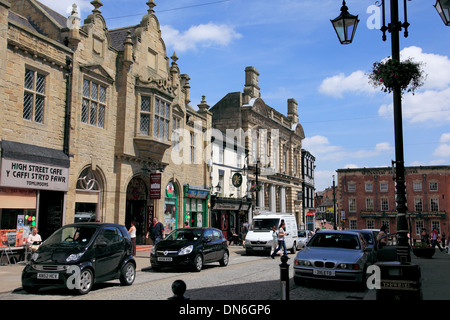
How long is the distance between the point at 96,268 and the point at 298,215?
43655 mm

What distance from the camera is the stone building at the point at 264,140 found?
38.8 metres

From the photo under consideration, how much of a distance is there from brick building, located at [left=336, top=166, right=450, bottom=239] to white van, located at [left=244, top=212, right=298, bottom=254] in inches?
1387

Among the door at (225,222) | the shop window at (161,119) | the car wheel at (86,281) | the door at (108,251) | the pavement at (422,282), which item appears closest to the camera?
the pavement at (422,282)

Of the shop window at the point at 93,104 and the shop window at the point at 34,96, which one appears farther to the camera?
the shop window at the point at 93,104

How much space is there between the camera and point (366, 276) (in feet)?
35.2

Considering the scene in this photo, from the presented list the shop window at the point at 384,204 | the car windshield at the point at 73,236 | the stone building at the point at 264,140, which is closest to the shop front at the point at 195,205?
the stone building at the point at 264,140

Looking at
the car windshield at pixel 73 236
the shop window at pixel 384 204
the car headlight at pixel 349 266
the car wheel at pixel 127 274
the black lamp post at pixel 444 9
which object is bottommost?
the car wheel at pixel 127 274

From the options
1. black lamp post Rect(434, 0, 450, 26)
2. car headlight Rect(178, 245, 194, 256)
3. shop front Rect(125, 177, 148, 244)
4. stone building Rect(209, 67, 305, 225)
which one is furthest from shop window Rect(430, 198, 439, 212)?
black lamp post Rect(434, 0, 450, 26)

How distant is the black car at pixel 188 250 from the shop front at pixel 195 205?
410 inches

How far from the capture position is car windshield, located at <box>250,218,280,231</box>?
2316 cm

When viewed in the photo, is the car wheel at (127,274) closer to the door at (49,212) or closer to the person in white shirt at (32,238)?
the person in white shirt at (32,238)

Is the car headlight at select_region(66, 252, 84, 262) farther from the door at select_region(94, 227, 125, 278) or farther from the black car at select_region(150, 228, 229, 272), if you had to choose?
the black car at select_region(150, 228, 229, 272)

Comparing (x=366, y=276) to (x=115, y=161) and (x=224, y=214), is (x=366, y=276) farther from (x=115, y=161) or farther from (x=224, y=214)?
(x=224, y=214)

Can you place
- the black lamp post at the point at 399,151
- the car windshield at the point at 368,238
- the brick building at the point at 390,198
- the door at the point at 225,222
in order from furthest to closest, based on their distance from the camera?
1. the brick building at the point at 390,198
2. the door at the point at 225,222
3. the car windshield at the point at 368,238
4. the black lamp post at the point at 399,151
